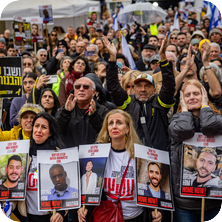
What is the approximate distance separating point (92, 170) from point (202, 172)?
103 cm

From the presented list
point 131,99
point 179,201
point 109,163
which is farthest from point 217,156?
point 131,99

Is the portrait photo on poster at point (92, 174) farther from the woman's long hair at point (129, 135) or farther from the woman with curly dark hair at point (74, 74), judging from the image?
the woman with curly dark hair at point (74, 74)

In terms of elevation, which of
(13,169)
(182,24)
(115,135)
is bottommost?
(13,169)

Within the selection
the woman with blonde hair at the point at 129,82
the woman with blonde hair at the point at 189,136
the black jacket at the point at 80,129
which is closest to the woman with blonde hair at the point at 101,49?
the woman with blonde hair at the point at 129,82

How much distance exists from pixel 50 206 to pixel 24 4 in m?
12.5

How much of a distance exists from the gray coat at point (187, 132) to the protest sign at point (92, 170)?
2.18 ft

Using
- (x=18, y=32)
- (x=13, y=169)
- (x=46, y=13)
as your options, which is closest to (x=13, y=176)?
(x=13, y=169)

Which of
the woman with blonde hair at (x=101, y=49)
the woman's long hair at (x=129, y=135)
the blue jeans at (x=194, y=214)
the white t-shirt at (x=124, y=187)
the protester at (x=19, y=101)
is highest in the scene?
the woman with blonde hair at (x=101, y=49)

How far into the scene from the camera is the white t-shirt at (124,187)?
3100mm

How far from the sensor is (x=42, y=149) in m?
3.27

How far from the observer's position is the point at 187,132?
9.76ft

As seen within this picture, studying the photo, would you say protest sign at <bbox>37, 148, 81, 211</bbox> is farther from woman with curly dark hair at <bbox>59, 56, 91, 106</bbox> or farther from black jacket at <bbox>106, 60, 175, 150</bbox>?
woman with curly dark hair at <bbox>59, 56, 91, 106</bbox>

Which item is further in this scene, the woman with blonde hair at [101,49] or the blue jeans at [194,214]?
the woman with blonde hair at [101,49]

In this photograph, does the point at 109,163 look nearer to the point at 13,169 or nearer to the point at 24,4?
the point at 13,169
